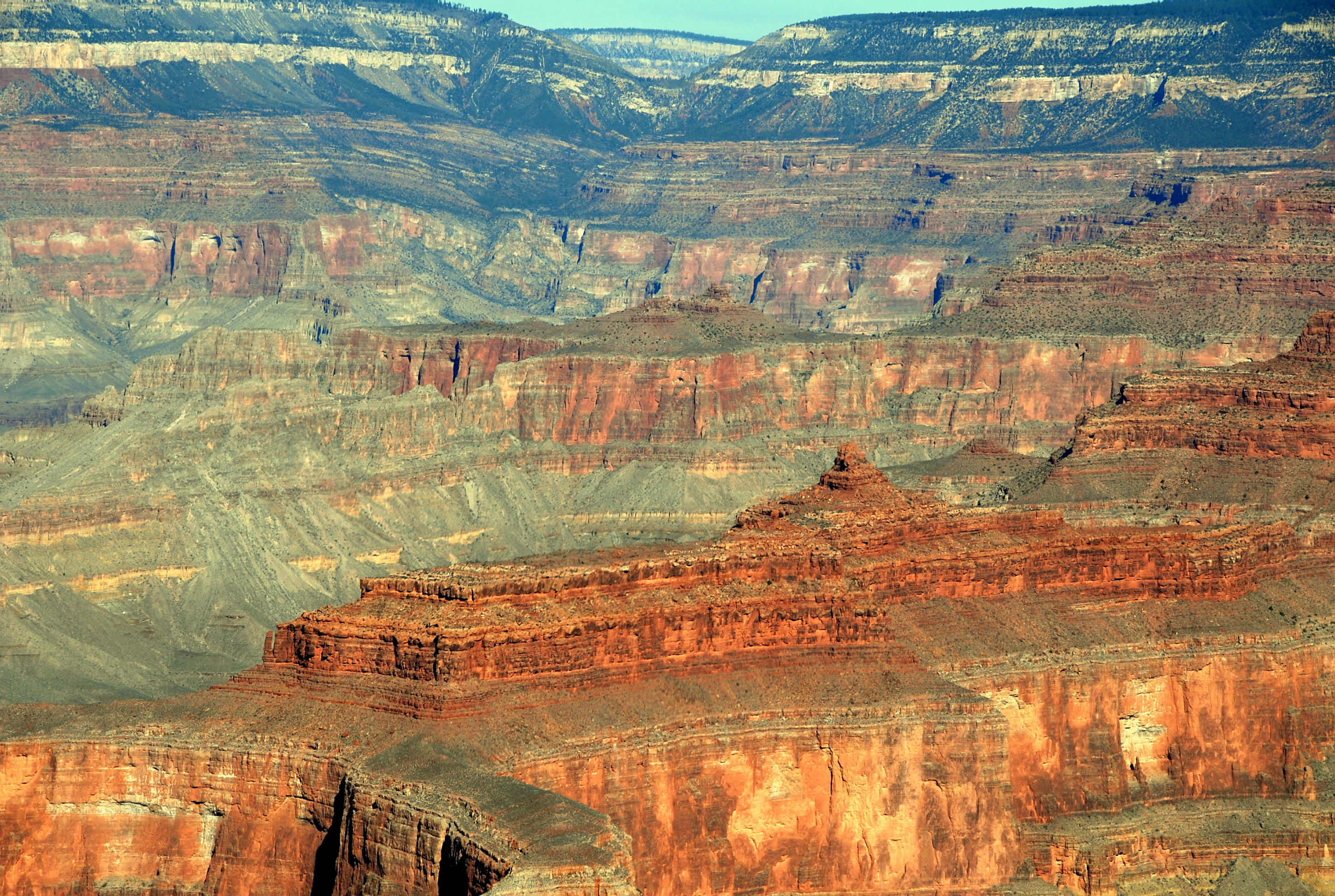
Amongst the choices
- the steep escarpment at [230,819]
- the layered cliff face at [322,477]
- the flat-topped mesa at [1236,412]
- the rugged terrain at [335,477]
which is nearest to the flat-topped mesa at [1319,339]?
the flat-topped mesa at [1236,412]

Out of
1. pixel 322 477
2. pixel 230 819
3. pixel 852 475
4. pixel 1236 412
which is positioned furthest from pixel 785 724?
pixel 322 477

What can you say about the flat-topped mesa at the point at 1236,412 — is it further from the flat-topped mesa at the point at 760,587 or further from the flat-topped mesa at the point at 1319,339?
the flat-topped mesa at the point at 760,587

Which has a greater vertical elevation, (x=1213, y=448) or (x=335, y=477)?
(x=335, y=477)

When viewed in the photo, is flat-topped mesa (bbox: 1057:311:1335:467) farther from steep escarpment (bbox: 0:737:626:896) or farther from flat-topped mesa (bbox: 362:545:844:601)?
steep escarpment (bbox: 0:737:626:896)

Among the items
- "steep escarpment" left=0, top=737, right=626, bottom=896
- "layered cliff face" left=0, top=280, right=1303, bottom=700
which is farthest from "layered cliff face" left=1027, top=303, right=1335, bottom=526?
"steep escarpment" left=0, top=737, right=626, bottom=896

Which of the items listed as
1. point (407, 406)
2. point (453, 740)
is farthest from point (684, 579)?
point (407, 406)

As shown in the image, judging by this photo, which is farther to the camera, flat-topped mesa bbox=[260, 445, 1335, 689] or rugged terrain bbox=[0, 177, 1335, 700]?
rugged terrain bbox=[0, 177, 1335, 700]

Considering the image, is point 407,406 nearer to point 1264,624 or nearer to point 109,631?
point 109,631

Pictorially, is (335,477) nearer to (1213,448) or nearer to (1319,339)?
(1213,448)
